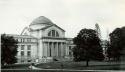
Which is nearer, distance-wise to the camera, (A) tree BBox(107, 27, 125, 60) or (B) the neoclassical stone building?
(A) tree BBox(107, 27, 125, 60)

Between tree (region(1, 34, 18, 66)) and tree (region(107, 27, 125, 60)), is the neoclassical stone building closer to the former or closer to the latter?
tree (region(1, 34, 18, 66))

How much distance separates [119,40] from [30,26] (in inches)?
2685

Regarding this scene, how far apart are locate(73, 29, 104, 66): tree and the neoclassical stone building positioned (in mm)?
50061

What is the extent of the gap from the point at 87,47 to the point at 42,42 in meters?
56.3

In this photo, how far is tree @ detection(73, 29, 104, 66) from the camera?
6738 cm

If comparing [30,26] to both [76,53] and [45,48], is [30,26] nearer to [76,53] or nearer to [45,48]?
[45,48]

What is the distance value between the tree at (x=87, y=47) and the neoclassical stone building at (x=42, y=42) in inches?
1971

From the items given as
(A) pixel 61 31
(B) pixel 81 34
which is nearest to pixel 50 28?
(A) pixel 61 31

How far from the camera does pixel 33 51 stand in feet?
408

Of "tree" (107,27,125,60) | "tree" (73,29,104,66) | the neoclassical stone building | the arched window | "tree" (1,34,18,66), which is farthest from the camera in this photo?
the arched window

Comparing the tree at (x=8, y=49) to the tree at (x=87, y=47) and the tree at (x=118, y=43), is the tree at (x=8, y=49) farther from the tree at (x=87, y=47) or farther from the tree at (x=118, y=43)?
the tree at (x=118, y=43)

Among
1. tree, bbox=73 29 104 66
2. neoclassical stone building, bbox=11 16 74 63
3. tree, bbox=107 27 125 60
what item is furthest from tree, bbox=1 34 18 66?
neoclassical stone building, bbox=11 16 74 63

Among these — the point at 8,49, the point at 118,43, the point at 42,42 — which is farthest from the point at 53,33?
the point at 118,43

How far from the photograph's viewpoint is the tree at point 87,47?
221ft
